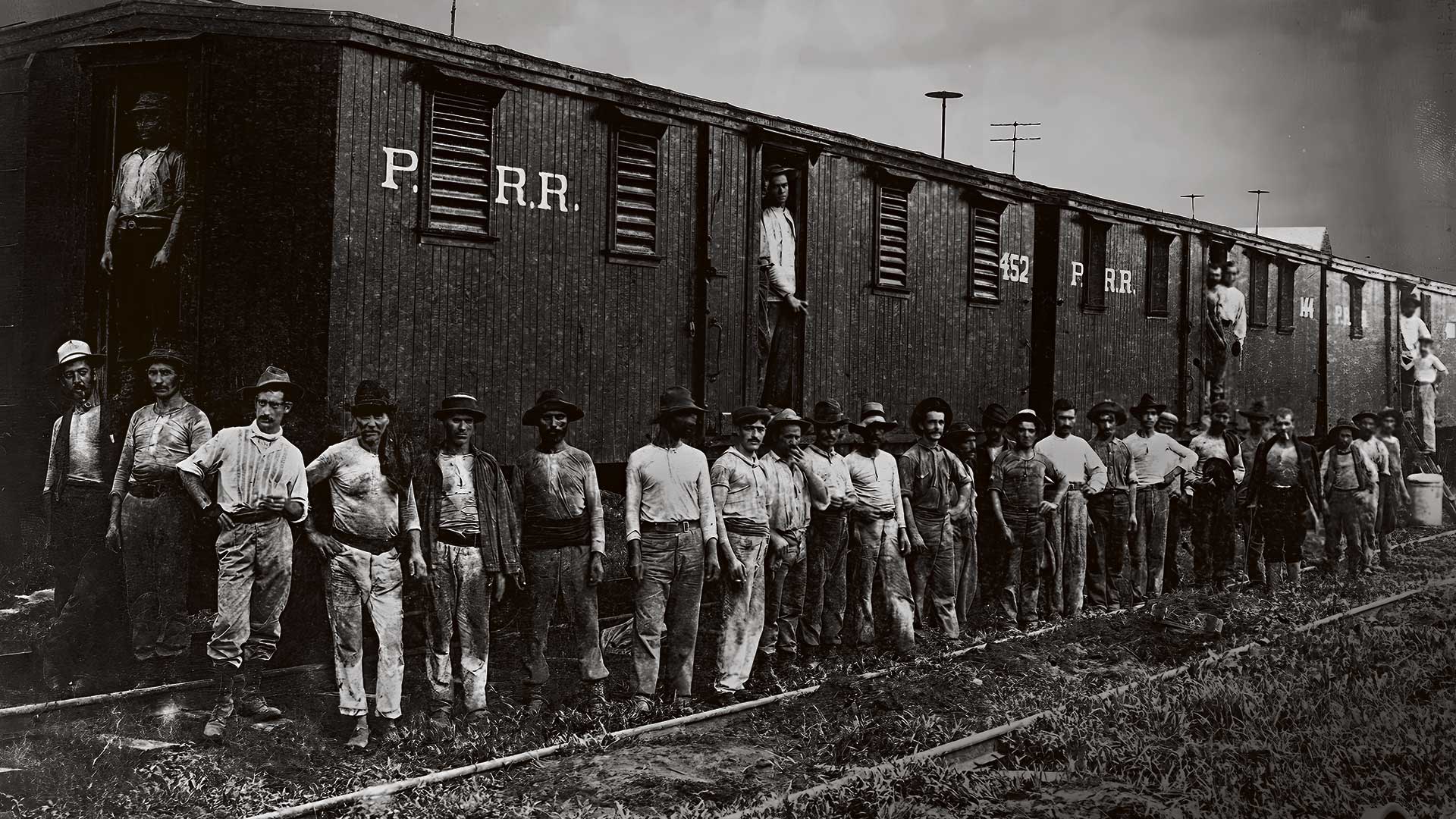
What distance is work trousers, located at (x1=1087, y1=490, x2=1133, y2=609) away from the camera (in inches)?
499

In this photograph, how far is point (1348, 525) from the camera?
14.5 metres

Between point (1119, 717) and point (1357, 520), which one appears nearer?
point (1119, 717)

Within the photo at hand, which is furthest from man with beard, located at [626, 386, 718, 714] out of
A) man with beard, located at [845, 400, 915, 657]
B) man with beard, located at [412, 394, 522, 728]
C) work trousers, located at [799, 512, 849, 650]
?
man with beard, located at [845, 400, 915, 657]

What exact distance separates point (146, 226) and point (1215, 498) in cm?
1124

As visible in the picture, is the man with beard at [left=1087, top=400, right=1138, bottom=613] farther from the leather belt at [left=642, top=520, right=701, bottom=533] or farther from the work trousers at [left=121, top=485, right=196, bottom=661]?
the work trousers at [left=121, top=485, right=196, bottom=661]

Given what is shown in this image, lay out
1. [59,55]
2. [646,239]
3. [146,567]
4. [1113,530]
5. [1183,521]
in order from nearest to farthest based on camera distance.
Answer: [146,567] → [59,55] → [646,239] → [1113,530] → [1183,521]

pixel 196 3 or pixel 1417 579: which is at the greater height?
pixel 196 3

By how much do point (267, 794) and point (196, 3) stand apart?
5.27m

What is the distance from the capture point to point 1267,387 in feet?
65.9

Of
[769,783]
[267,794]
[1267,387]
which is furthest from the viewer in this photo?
[1267,387]

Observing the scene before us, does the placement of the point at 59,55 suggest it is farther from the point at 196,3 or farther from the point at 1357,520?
the point at 1357,520

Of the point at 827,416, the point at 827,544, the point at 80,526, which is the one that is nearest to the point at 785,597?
the point at 827,544

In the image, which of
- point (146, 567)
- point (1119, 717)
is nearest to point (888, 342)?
point (1119, 717)

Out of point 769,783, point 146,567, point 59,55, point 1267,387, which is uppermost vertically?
point 59,55
